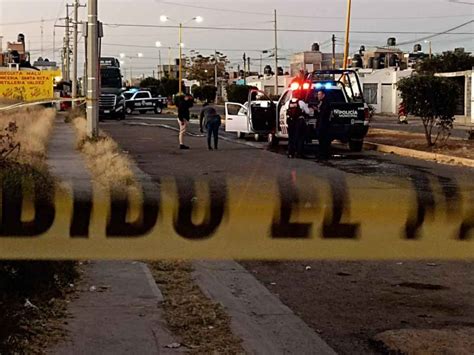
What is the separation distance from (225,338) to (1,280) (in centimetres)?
183

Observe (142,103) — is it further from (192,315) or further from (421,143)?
(192,315)

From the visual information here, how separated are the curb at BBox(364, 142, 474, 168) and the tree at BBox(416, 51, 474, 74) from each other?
1560 inches

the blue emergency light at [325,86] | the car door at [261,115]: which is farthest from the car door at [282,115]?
Answer: the car door at [261,115]

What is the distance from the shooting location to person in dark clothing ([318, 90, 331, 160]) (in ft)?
68.9

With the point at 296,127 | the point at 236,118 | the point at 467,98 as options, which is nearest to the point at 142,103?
the point at 467,98

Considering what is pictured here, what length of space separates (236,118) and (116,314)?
75.9ft

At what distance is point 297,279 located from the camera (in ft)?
25.6

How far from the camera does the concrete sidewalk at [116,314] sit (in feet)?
17.4

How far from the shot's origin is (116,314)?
6.09 m

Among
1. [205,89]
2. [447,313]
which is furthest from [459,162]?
[205,89]

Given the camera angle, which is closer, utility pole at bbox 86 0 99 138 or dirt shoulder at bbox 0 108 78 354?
dirt shoulder at bbox 0 108 78 354

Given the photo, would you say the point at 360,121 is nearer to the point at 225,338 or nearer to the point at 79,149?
the point at 79,149

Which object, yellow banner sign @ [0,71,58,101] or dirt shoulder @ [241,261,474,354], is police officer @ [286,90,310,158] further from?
yellow banner sign @ [0,71,58,101]

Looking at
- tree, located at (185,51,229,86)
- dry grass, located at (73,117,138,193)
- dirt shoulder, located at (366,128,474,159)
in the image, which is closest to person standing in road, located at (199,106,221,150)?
dry grass, located at (73,117,138,193)
